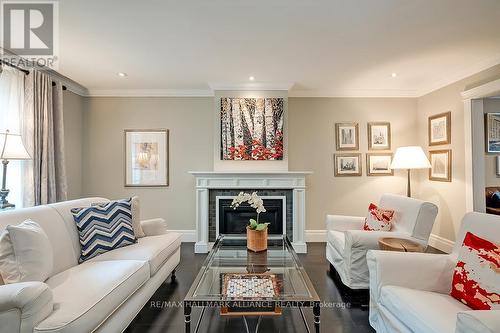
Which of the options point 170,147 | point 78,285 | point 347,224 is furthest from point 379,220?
point 170,147

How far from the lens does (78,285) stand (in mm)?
1631

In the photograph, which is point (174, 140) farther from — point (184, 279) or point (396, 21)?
point (396, 21)

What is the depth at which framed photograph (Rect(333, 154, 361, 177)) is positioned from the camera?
14.3 ft

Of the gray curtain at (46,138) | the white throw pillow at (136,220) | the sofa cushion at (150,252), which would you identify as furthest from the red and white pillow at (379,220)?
the gray curtain at (46,138)

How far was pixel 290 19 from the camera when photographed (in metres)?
2.29

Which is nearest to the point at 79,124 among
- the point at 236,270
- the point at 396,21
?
the point at 236,270

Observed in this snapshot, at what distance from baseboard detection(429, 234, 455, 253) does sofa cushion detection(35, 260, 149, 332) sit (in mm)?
3948

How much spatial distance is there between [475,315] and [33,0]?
11.1 ft

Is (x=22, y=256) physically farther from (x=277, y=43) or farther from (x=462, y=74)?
(x=462, y=74)

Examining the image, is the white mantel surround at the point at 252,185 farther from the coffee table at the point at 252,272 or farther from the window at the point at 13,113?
the window at the point at 13,113

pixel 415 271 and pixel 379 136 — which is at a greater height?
pixel 379 136

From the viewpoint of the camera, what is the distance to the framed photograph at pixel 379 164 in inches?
171

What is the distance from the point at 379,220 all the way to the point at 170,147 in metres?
3.24

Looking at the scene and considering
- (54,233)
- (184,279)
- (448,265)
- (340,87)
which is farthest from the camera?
(340,87)
